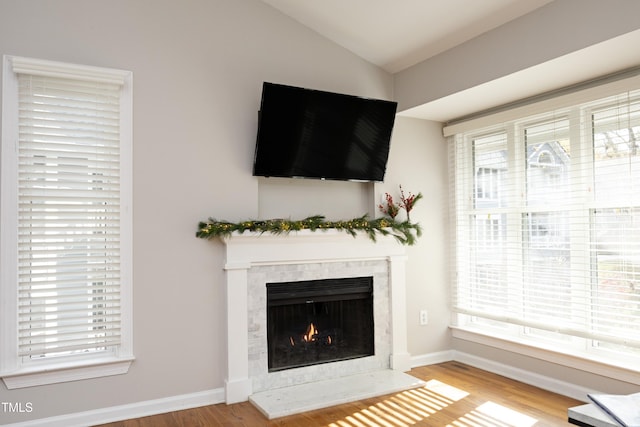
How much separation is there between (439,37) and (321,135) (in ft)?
3.75

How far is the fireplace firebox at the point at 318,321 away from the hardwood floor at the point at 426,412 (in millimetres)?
512

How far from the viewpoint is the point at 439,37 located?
3611 mm

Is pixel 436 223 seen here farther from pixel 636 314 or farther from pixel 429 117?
pixel 636 314

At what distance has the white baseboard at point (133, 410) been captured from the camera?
9.49 feet

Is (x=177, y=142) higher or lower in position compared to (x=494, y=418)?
higher

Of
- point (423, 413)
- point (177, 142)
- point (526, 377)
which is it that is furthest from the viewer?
point (526, 377)

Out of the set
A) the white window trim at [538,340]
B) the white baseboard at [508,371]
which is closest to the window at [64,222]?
the white baseboard at [508,371]

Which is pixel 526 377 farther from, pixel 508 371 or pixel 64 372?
pixel 64 372

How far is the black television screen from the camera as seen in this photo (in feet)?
11.2

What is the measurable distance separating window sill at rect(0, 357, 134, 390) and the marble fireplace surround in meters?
0.72

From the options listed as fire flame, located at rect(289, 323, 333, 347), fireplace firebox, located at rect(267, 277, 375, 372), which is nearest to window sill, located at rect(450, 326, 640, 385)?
fireplace firebox, located at rect(267, 277, 375, 372)

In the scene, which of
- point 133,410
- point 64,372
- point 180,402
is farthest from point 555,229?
point 64,372

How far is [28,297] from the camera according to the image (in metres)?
2.85

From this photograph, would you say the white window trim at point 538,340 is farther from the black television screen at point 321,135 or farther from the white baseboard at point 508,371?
the black television screen at point 321,135
